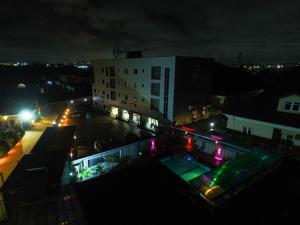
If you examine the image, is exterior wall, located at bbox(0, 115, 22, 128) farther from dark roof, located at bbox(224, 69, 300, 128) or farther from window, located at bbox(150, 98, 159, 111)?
dark roof, located at bbox(224, 69, 300, 128)

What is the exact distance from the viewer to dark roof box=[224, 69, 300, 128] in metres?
14.2

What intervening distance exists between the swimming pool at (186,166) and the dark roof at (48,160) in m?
7.91

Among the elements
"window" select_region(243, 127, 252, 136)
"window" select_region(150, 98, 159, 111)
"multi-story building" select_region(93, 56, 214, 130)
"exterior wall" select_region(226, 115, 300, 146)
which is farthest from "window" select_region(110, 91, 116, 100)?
"window" select_region(243, 127, 252, 136)

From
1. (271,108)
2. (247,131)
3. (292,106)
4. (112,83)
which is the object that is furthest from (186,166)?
(112,83)

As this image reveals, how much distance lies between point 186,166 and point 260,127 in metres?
7.80

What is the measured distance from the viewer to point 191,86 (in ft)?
90.3

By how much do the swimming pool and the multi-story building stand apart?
11.4 m

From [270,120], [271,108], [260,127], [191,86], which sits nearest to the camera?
[270,120]

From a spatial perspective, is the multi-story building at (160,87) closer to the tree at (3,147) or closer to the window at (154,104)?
the window at (154,104)

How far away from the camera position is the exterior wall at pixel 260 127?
14.1 metres

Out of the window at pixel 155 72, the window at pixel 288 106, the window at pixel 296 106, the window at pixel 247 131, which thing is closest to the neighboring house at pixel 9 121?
the window at pixel 155 72

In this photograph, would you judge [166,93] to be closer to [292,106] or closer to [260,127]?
[260,127]

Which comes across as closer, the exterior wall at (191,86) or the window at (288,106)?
the window at (288,106)

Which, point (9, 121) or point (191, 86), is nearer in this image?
point (9, 121)
